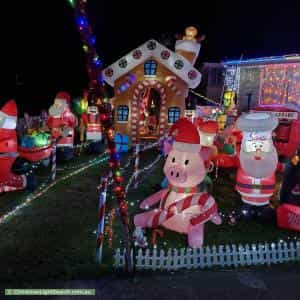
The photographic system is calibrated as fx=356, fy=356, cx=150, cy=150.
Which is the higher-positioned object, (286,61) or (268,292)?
(286,61)

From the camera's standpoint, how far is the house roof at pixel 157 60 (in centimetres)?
1662

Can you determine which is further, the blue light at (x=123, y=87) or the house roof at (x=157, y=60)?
Answer: the blue light at (x=123, y=87)

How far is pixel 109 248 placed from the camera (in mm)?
6051

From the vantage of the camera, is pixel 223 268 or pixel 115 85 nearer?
pixel 223 268

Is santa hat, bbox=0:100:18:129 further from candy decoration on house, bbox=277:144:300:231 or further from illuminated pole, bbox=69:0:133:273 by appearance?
candy decoration on house, bbox=277:144:300:231

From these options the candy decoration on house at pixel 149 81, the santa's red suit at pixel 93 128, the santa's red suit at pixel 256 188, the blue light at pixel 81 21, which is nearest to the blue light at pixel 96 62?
the blue light at pixel 81 21

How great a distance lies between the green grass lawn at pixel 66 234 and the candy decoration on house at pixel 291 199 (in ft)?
0.75

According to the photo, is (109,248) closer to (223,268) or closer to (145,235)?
(145,235)

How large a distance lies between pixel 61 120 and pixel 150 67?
5.79 m

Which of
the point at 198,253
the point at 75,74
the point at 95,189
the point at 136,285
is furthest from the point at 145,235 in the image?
the point at 75,74

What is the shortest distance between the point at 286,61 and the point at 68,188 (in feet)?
50.6

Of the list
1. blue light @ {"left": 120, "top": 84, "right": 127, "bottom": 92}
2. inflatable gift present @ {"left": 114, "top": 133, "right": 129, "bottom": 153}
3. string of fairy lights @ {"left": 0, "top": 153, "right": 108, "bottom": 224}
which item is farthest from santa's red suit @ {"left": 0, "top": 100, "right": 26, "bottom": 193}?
blue light @ {"left": 120, "top": 84, "right": 127, "bottom": 92}

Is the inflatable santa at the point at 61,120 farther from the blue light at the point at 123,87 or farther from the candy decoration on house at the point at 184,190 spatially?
the candy decoration on house at the point at 184,190

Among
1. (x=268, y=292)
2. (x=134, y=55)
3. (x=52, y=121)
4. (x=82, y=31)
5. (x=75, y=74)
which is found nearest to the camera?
(x=82, y=31)
